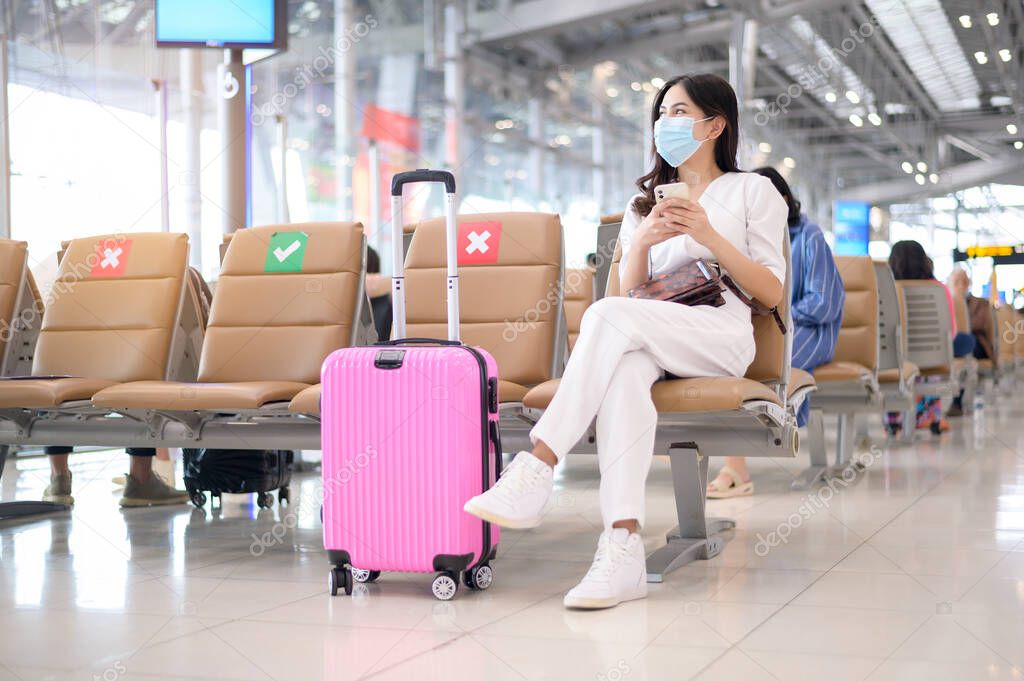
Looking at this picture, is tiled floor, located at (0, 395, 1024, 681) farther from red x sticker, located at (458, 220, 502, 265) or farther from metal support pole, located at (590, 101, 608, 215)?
metal support pole, located at (590, 101, 608, 215)

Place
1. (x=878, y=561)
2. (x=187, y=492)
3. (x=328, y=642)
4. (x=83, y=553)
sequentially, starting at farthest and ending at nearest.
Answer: (x=187, y=492)
(x=83, y=553)
(x=878, y=561)
(x=328, y=642)

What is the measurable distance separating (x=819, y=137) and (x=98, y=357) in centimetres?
2532

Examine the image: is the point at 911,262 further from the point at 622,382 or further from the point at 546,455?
the point at 546,455

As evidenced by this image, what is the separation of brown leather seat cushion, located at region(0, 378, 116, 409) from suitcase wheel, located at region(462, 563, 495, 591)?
4.81 ft

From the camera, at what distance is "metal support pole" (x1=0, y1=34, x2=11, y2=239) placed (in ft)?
18.8

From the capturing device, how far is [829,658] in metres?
1.90

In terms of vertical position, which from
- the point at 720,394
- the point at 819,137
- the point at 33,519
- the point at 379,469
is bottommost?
the point at 33,519

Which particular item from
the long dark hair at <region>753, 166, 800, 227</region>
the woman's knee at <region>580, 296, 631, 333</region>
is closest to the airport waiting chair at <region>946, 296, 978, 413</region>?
the long dark hair at <region>753, 166, 800, 227</region>

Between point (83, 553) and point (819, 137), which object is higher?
point (819, 137)

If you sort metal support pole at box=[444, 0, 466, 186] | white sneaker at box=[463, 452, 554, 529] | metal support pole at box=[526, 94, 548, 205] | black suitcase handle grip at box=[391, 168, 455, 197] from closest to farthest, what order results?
white sneaker at box=[463, 452, 554, 529] → black suitcase handle grip at box=[391, 168, 455, 197] → metal support pole at box=[444, 0, 466, 186] → metal support pole at box=[526, 94, 548, 205]

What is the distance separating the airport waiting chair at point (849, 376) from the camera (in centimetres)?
448

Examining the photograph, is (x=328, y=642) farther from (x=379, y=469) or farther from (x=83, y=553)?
(x=83, y=553)

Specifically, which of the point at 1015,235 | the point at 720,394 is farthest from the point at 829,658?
the point at 1015,235

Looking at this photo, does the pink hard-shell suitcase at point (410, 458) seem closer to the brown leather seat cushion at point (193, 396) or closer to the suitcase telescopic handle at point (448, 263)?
the suitcase telescopic handle at point (448, 263)
